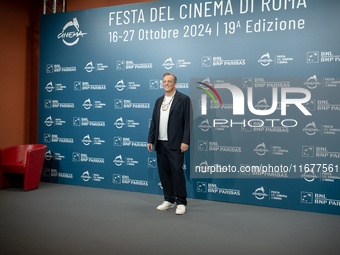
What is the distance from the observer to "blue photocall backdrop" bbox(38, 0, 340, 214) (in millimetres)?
3834

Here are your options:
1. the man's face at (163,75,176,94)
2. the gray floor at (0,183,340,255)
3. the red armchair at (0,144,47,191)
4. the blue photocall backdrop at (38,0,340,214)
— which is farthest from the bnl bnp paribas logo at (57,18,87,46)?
the gray floor at (0,183,340,255)

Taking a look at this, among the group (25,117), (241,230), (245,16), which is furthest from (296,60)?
(25,117)

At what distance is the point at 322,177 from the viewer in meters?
3.81

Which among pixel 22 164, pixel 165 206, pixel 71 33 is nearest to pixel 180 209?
pixel 165 206

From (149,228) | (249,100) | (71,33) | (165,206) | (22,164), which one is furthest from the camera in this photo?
(71,33)

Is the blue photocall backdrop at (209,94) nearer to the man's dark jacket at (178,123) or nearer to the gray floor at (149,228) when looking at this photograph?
the gray floor at (149,228)

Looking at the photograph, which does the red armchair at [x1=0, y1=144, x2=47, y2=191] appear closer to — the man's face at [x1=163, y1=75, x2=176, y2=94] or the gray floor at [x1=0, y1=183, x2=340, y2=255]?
the gray floor at [x1=0, y1=183, x2=340, y2=255]

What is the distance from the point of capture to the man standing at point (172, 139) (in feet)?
12.1

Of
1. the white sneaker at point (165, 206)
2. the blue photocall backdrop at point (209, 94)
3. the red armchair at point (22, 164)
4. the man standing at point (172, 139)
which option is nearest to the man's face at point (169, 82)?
the man standing at point (172, 139)

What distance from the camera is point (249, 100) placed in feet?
13.5

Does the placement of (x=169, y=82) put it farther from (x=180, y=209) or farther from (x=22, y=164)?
(x=22, y=164)

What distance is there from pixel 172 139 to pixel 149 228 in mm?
1123

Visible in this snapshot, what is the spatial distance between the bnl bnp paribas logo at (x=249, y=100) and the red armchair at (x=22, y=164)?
9.04ft

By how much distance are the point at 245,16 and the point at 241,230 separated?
9.53ft
